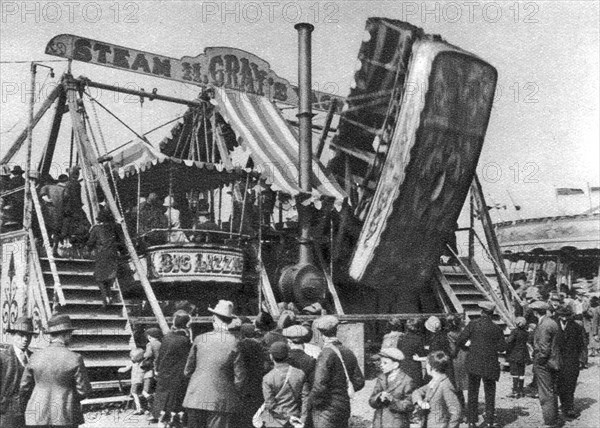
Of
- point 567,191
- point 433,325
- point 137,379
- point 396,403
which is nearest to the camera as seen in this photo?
point 396,403

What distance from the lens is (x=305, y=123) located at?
1391 cm

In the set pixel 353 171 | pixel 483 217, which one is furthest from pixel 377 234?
pixel 483 217

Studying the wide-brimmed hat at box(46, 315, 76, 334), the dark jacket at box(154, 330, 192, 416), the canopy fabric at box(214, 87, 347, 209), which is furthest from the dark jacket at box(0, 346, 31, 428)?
the canopy fabric at box(214, 87, 347, 209)

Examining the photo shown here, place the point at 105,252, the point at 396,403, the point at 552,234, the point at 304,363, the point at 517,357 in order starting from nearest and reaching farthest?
A: the point at 396,403 → the point at 304,363 → the point at 517,357 → the point at 105,252 → the point at 552,234

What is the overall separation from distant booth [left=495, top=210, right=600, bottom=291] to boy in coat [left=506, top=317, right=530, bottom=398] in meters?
15.6

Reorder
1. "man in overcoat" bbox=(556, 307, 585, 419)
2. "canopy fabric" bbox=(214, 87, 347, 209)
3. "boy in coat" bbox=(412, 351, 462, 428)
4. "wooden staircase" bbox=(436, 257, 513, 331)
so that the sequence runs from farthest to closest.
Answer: "wooden staircase" bbox=(436, 257, 513, 331) → "canopy fabric" bbox=(214, 87, 347, 209) → "man in overcoat" bbox=(556, 307, 585, 419) → "boy in coat" bbox=(412, 351, 462, 428)

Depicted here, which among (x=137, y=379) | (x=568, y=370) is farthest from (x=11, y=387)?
(x=568, y=370)

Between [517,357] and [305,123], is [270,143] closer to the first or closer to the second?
[305,123]

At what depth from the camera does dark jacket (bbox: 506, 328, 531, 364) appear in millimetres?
11203

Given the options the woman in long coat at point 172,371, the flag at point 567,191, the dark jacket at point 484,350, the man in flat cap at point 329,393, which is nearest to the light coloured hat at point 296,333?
the man in flat cap at point 329,393

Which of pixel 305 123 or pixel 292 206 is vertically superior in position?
pixel 305 123

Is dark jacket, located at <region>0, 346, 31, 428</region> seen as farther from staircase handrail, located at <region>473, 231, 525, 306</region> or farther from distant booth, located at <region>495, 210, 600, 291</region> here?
distant booth, located at <region>495, 210, 600, 291</region>

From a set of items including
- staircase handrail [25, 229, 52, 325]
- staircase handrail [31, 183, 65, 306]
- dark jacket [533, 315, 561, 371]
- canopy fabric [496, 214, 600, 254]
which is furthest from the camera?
canopy fabric [496, 214, 600, 254]

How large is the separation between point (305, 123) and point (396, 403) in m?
8.81
